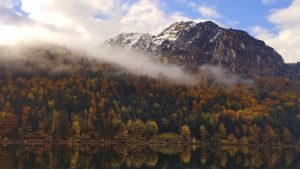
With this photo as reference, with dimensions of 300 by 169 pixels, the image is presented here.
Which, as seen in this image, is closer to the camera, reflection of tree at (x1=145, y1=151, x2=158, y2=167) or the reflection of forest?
the reflection of forest

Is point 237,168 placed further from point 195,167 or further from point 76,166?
point 76,166

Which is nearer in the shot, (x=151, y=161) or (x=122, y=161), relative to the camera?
(x=122, y=161)

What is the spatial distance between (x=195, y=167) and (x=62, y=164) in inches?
1123

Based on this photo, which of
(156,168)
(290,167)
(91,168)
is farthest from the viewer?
(290,167)

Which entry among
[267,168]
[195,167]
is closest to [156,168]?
[195,167]

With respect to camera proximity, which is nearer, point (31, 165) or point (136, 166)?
point (31, 165)

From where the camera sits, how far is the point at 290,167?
106188 millimetres

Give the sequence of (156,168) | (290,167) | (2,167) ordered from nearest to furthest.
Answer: (2,167)
(156,168)
(290,167)

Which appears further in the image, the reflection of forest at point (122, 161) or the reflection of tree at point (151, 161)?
A: the reflection of tree at point (151, 161)

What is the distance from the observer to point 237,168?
10388 cm

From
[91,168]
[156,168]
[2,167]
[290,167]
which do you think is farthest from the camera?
[290,167]

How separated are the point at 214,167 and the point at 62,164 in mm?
32516

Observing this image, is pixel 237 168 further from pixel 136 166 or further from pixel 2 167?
pixel 2 167

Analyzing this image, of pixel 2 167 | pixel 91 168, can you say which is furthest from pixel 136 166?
pixel 2 167
